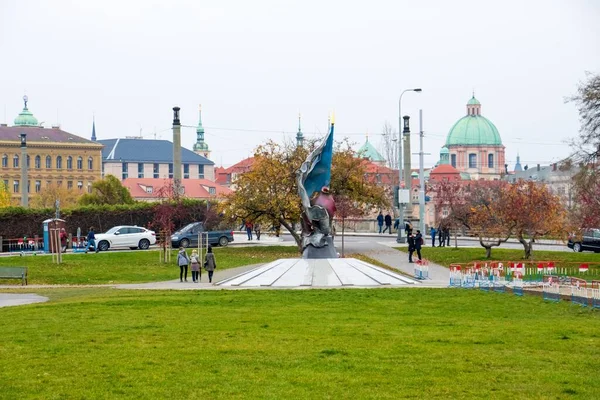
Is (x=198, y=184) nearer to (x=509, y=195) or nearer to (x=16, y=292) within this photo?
(x=509, y=195)

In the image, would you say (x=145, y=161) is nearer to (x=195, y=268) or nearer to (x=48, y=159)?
(x=48, y=159)

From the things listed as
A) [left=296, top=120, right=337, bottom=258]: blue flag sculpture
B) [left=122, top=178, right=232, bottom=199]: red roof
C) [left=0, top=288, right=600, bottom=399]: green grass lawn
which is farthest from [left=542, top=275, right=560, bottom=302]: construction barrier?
[left=122, top=178, right=232, bottom=199]: red roof

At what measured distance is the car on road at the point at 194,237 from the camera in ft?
183

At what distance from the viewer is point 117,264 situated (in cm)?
4438

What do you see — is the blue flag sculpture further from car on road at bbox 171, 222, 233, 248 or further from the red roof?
the red roof

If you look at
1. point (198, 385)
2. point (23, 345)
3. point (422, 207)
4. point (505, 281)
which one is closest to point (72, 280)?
point (505, 281)

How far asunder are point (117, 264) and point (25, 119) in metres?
113

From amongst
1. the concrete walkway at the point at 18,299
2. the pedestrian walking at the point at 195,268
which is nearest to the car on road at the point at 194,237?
the pedestrian walking at the point at 195,268

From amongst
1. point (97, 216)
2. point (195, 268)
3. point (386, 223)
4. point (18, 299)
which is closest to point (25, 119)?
point (386, 223)

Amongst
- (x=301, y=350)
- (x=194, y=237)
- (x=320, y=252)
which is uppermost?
(x=194, y=237)

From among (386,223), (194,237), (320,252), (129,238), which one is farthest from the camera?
(386,223)

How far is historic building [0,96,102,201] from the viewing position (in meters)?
132

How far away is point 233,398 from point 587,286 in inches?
632

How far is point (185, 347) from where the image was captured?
52.0 ft
